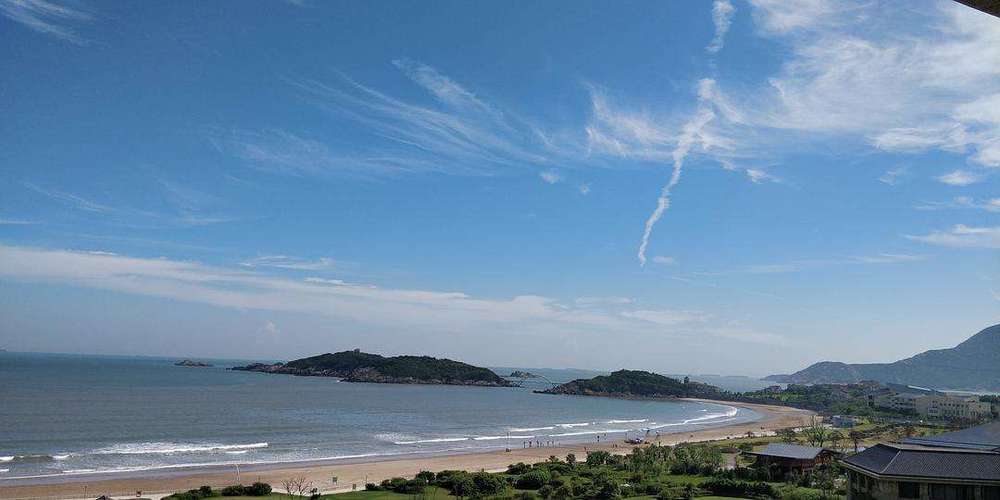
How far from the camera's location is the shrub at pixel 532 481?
38747 mm

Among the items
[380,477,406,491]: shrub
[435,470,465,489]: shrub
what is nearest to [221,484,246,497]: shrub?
[380,477,406,491]: shrub

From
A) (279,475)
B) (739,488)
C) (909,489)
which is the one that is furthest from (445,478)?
(909,489)

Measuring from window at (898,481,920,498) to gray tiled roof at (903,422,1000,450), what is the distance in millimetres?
5325

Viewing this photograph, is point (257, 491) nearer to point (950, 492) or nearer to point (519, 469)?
point (519, 469)

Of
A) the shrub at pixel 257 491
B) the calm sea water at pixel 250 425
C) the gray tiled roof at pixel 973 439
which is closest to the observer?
the gray tiled roof at pixel 973 439

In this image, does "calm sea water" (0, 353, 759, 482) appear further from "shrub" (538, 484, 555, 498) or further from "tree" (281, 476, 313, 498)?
"shrub" (538, 484, 555, 498)

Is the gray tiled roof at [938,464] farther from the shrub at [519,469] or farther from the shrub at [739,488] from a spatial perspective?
the shrub at [519,469]

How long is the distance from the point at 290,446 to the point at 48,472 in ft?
63.9

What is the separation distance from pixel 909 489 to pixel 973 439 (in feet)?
24.4

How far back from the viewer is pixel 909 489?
2317 cm

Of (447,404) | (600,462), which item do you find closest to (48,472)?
(600,462)

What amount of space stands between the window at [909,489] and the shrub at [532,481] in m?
20.0

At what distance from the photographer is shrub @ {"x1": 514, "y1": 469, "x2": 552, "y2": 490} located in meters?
38.7

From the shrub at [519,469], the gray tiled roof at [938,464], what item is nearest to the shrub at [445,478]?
the shrub at [519,469]
